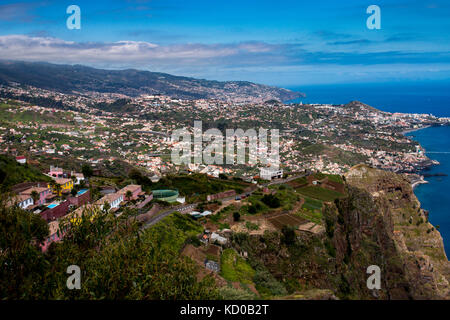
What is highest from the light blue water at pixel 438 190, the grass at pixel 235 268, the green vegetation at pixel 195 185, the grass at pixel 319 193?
the green vegetation at pixel 195 185

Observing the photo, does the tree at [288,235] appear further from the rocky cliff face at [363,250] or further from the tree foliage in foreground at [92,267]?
the tree foliage in foreground at [92,267]

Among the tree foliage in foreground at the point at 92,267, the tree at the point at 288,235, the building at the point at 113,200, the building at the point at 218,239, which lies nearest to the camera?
the tree foliage in foreground at the point at 92,267

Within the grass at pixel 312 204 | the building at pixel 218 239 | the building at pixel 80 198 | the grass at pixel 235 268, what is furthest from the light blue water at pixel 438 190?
the building at pixel 80 198

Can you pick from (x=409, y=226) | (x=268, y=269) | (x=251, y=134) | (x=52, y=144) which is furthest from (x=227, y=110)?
(x=268, y=269)

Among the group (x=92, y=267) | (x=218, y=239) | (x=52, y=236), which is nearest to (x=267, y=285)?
(x=218, y=239)

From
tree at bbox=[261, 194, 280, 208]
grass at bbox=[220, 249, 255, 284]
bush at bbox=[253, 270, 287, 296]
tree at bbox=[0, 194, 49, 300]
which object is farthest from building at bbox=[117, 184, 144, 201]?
tree at bbox=[0, 194, 49, 300]

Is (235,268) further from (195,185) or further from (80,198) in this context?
(195,185)
